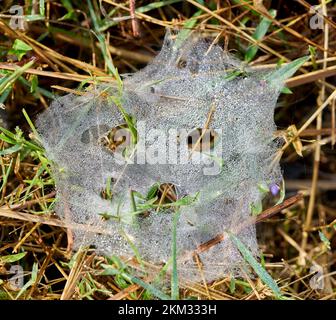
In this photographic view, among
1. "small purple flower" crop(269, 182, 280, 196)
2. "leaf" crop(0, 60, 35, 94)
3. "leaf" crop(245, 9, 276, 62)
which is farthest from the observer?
"leaf" crop(245, 9, 276, 62)

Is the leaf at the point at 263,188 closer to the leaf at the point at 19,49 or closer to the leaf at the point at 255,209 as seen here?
the leaf at the point at 255,209

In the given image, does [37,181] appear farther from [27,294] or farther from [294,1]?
[294,1]

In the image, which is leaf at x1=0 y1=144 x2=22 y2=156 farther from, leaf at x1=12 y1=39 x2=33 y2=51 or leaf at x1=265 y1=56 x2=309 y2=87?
leaf at x1=265 y1=56 x2=309 y2=87

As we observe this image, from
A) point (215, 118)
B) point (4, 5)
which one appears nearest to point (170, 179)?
point (215, 118)

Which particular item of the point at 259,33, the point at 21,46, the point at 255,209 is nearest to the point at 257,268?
the point at 255,209

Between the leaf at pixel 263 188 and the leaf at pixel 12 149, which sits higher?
the leaf at pixel 12 149

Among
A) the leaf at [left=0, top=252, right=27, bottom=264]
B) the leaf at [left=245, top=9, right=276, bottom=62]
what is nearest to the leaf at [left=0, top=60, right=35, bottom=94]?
the leaf at [left=0, top=252, right=27, bottom=264]

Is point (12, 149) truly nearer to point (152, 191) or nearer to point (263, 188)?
point (152, 191)

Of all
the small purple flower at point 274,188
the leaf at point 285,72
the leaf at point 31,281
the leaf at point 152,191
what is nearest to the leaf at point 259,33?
the leaf at point 285,72
